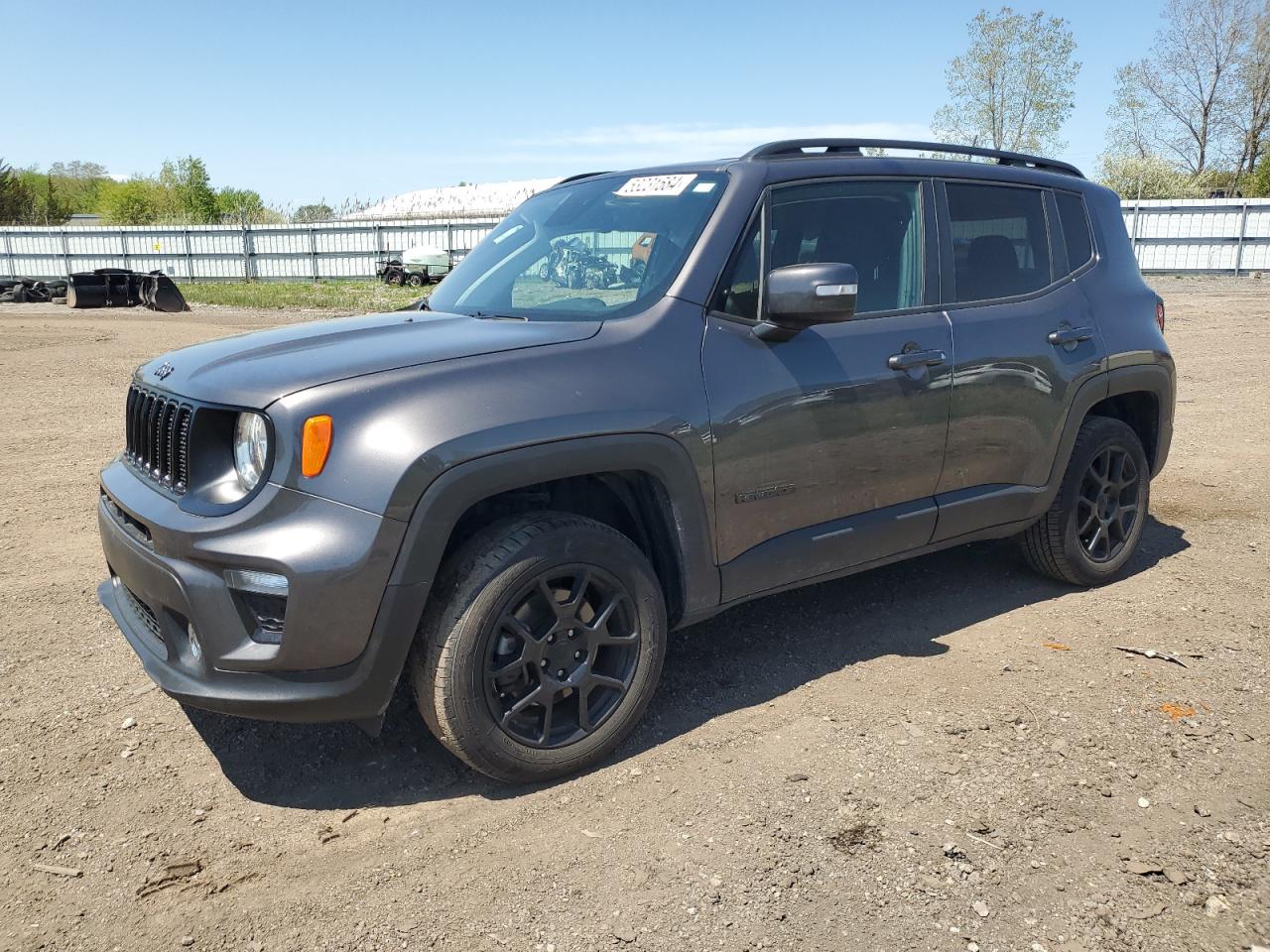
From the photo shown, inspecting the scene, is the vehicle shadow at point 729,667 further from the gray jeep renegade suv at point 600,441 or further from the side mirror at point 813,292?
the side mirror at point 813,292

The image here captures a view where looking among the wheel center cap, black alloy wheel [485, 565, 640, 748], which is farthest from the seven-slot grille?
the wheel center cap

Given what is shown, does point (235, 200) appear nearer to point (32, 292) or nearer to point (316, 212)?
point (316, 212)

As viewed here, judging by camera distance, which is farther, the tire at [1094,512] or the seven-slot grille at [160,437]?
the tire at [1094,512]

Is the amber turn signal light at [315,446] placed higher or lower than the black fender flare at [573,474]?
higher

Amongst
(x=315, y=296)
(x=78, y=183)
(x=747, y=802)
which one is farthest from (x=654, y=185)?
(x=78, y=183)

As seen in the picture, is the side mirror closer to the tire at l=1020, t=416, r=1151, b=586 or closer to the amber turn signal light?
the amber turn signal light

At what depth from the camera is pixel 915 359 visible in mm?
3848

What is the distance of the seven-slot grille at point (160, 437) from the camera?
2986 millimetres

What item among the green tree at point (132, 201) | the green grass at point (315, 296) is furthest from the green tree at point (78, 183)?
the green grass at point (315, 296)

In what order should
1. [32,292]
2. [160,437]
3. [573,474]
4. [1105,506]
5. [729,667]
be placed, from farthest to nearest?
1. [32,292]
2. [1105,506]
3. [729,667]
4. [160,437]
5. [573,474]

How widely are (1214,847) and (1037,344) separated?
2240 mm

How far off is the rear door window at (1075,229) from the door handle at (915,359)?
1.20 m

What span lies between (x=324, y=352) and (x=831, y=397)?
5.77ft

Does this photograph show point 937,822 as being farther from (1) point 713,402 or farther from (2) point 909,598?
(2) point 909,598
